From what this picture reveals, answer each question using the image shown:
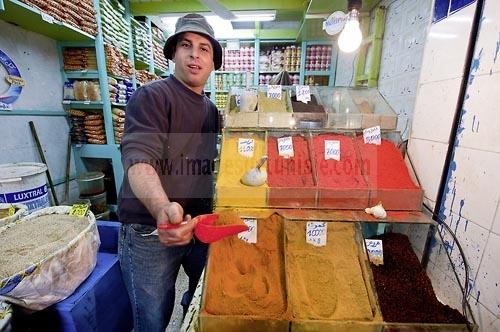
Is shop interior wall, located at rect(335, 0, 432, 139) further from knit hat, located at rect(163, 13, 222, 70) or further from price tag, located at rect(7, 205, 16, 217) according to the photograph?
price tag, located at rect(7, 205, 16, 217)

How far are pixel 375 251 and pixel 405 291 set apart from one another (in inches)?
7.3

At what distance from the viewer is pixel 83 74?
266cm

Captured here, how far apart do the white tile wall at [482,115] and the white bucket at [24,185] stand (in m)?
2.57

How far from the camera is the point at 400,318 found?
83 centimetres

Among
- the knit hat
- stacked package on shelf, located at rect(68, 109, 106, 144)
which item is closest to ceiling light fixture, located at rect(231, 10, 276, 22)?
stacked package on shelf, located at rect(68, 109, 106, 144)

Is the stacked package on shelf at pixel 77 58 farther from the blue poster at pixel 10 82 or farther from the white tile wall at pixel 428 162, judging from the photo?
the white tile wall at pixel 428 162

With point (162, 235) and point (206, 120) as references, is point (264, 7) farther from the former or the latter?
point (162, 235)

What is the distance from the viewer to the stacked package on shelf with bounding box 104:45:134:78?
9.02 feet

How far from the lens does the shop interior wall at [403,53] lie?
1.73 metres

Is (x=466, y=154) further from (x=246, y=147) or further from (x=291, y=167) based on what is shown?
(x=246, y=147)

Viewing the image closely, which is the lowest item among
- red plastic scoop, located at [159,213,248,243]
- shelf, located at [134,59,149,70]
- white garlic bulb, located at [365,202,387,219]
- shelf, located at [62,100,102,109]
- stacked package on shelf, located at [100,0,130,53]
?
white garlic bulb, located at [365,202,387,219]

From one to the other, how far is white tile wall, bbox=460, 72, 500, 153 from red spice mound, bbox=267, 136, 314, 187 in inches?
25.2

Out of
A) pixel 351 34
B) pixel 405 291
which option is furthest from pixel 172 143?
pixel 351 34

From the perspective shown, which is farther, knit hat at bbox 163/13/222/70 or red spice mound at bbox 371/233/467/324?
knit hat at bbox 163/13/222/70
